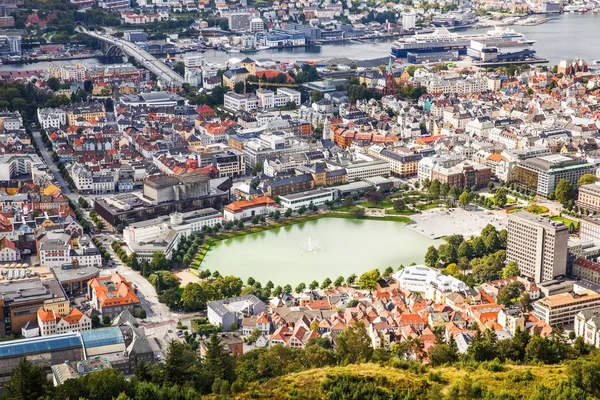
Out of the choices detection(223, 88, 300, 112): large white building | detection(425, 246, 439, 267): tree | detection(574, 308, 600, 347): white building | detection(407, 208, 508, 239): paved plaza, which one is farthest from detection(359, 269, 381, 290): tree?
detection(223, 88, 300, 112): large white building

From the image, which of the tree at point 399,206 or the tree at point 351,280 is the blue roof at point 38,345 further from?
the tree at point 399,206

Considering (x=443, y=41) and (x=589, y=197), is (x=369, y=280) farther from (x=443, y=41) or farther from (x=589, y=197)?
(x=443, y=41)

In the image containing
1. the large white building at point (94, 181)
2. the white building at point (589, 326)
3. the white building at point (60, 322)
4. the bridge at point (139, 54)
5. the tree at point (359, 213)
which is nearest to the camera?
the white building at point (589, 326)

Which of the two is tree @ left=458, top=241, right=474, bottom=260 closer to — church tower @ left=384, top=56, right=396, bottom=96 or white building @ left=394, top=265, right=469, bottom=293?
white building @ left=394, top=265, right=469, bottom=293

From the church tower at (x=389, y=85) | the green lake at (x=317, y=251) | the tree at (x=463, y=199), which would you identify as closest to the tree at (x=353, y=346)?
the green lake at (x=317, y=251)

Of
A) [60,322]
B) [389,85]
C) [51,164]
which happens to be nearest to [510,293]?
[60,322]

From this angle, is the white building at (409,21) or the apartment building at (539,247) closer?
the apartment building at (539,247)

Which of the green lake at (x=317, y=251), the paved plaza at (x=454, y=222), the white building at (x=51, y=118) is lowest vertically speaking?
the green lake at (x=317, y=251)

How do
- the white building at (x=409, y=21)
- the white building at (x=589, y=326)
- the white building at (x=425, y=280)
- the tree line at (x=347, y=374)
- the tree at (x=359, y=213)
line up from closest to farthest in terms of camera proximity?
the tree line at (x=347, y=374) < the white building at (x=589, y=326) < the white building at (x=425, y=280) < the tree at (x=359, y=213) < the white building at (x=409, y=21)
